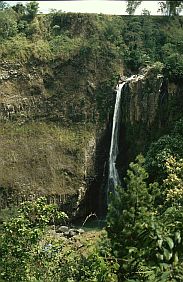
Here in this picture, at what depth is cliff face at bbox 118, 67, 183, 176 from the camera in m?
19.6

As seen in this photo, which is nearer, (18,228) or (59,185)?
(18,228)

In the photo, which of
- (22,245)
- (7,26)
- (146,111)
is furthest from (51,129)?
(22,245)

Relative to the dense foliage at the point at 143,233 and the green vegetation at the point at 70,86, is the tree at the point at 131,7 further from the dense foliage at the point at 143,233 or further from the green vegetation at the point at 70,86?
the dense foliage at the point at 143,233

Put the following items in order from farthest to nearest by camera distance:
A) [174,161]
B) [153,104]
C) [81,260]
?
[153,104]
[174,161]
[81,260]

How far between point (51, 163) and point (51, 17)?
9714 millimetres

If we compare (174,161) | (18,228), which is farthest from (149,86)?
(18,228)

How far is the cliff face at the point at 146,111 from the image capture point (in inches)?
771

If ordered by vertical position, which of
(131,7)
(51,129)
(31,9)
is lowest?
(51,129)

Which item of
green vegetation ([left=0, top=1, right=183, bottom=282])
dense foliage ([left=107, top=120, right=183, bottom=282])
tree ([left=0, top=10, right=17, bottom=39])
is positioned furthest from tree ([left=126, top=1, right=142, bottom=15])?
dense foliage ([left=107, top=120, right=183, bottom=282])

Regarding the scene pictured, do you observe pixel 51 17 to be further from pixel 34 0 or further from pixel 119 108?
pixel 119 108

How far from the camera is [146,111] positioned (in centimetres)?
2050

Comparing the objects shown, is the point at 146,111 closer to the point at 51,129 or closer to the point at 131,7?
the point at 51,129

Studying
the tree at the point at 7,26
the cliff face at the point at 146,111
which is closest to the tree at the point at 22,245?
the cliff face at the point at 146,111

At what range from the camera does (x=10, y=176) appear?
20.8 m
